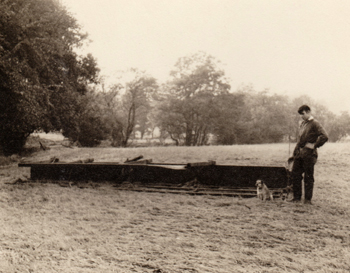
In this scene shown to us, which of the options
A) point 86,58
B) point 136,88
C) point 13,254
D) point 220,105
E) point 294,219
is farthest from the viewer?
point 136,88

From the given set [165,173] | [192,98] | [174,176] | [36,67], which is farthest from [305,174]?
[192,98]

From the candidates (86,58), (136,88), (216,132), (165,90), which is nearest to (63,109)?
(86,58)

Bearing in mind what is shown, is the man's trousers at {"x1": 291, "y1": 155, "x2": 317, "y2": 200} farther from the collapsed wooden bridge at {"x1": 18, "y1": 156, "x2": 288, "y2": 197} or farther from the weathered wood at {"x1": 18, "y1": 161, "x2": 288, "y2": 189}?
the weathered wood at {"x1": 18, "y1": 161, "x2": 288, "y2": 189}

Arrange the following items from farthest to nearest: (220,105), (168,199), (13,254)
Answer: (220,105) < (168,199) < (13,254)

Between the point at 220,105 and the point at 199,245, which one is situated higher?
the point at 220,105

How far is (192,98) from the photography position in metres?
18.1

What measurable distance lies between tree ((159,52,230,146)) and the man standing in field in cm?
1072

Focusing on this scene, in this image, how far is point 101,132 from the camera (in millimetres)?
21719

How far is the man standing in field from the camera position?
5.14 meters

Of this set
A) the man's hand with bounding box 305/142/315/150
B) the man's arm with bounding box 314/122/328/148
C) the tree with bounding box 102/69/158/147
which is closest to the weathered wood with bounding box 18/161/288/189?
the man's hand with bounding box 305/142/315/150

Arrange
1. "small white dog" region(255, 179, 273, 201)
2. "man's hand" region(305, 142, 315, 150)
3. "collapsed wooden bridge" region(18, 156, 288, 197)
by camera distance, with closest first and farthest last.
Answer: "man's hand" region(305, 142, 315, 150) < "small white dog" region(255, 179, 273, 201) < "collapsed wooden bridge" region(18, 156, 288, 197)

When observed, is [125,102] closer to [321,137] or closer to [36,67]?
[36,67]

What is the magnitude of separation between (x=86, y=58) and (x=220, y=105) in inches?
353

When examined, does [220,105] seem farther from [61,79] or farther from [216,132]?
[61,79]
